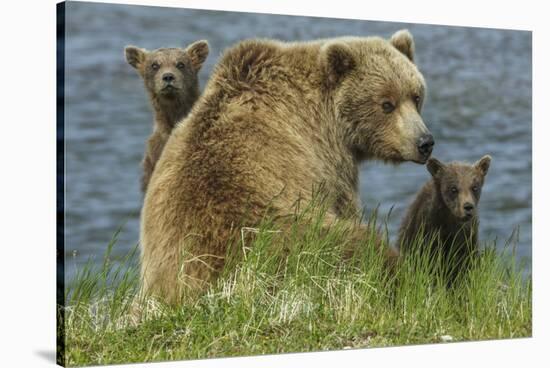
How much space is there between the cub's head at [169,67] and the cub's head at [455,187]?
212 cm

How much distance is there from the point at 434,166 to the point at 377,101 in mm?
1038

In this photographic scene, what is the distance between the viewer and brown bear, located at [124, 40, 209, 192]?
7.63m

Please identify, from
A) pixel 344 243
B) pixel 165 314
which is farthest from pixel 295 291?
pixel 165 314

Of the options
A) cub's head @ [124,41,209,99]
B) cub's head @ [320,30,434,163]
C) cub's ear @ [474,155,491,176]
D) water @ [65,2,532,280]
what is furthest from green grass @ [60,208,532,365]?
cub's head @ [124,41,209,99]

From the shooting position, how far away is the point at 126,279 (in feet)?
23.1

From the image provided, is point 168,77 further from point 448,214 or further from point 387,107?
point 448,214

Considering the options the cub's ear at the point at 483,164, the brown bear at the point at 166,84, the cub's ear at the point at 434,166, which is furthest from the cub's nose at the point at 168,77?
the cub's ear at the point at 483,164

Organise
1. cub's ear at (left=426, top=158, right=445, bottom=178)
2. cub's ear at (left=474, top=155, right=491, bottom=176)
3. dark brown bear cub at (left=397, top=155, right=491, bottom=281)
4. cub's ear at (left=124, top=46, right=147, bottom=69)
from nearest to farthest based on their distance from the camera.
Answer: cub's ear at (left=124, top=46, right=147, bottom=69)
dark brown bear cub at (left=397, top=155, right=491, bottom=281)
cub's ear at (left=426, top=158, right=445, bottom=178)
cub's ear at (left=474, top=155, right=491, bottom=176)

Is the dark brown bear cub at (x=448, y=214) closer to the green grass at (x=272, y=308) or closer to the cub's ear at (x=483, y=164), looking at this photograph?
the cub's ear at (x=483, y=164)

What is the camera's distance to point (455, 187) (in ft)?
27.9

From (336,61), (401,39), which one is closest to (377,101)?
(336,61)

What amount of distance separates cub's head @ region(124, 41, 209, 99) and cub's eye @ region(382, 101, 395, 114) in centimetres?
139

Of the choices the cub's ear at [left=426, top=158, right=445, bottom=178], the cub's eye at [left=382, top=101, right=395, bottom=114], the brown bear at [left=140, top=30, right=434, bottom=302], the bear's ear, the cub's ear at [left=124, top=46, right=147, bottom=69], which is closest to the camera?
the brown bear at [left=140, top=30, right=434, bottom=302]

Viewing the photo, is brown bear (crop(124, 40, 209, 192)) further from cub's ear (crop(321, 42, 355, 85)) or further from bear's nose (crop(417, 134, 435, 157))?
bear's nose (crop(417, 134, 435, 157))
